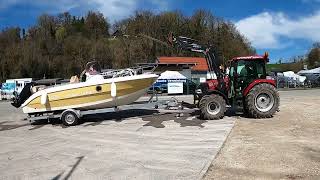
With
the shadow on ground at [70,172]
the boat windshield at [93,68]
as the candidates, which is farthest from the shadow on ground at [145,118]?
the shadow on ground at [70,172]

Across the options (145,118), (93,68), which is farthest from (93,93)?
(145,118)

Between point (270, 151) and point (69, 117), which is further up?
point (69, 117)

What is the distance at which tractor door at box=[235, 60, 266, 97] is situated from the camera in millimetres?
16141

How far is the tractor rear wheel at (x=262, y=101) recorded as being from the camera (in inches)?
602

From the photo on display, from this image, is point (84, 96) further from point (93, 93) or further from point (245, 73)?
point (245, 73)

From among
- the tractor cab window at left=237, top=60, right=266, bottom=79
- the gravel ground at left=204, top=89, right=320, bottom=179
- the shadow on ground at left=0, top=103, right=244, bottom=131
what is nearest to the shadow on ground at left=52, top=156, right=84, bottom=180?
the gravel ground at left=204, top=89, right=320, bottom=179

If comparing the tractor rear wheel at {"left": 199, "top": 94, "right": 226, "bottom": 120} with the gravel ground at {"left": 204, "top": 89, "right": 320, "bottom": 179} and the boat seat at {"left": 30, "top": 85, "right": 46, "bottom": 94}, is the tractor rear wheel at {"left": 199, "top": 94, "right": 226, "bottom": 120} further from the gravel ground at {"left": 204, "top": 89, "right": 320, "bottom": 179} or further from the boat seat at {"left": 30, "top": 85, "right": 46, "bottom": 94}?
the boat seat at {"left": 30, "top": 85, "right": 46, "bottom": 94}

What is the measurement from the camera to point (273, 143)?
1065 centimetres

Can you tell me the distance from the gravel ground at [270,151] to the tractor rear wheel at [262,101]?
0.51 meters

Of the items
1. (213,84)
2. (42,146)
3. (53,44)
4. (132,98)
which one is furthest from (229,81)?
(53,44)

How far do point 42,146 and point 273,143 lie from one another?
625 cm

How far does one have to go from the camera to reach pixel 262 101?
1551 centimetres

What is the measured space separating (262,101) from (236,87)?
1153 mm

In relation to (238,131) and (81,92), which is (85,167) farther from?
(81,92)
